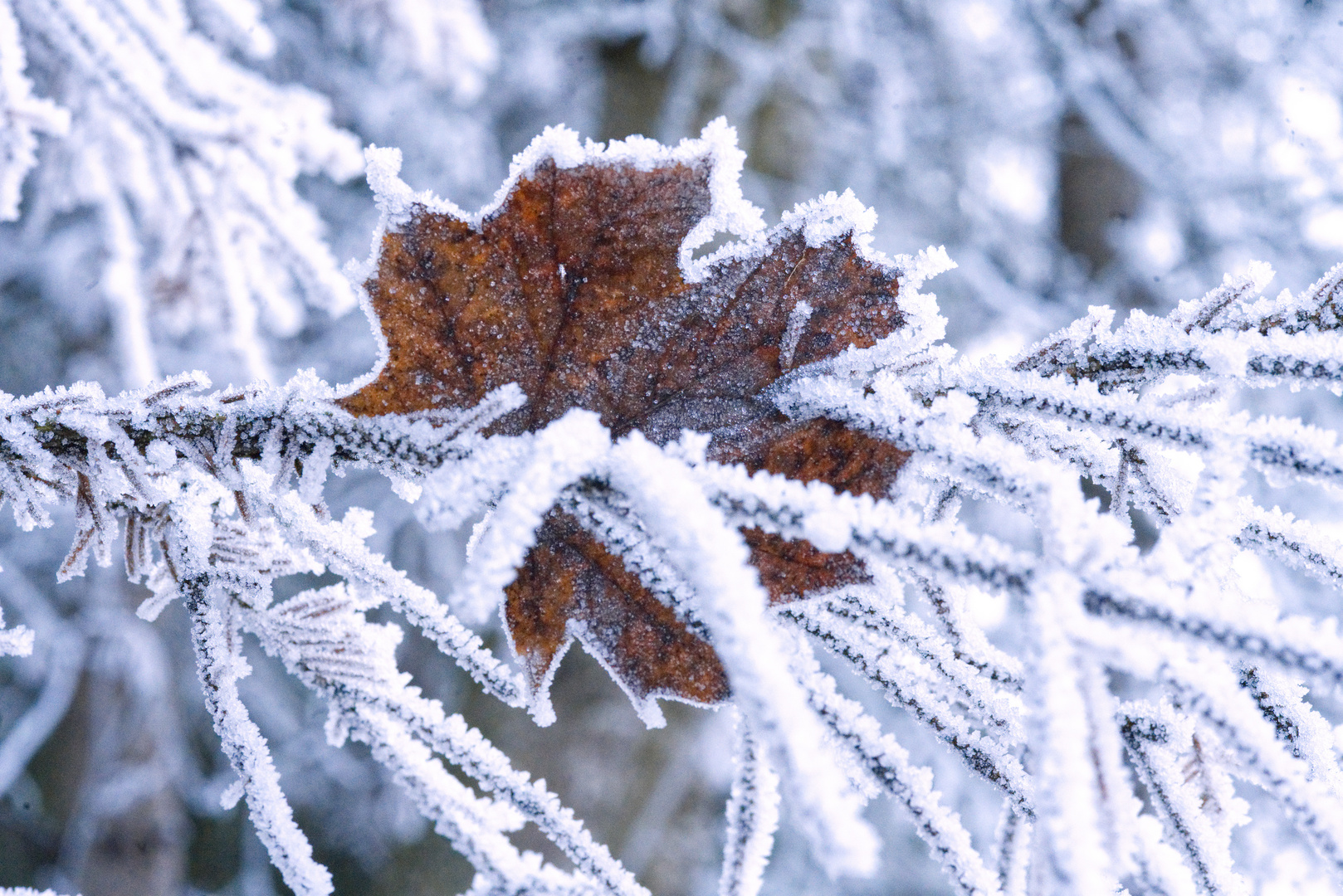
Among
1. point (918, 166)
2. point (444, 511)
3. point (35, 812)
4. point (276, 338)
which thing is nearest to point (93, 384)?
point (444, 511)

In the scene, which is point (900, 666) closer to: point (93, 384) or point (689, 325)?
point (689, 325)

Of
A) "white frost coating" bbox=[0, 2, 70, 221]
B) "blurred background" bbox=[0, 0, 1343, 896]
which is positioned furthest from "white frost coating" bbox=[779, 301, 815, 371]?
"blurred background" bbox=[0, 0, 1343, 896]

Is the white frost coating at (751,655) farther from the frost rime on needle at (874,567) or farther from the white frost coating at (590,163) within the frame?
the white frost coating at (590,163)

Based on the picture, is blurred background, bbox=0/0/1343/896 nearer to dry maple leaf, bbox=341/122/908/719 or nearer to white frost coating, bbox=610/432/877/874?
dry maple leaf, bbox=341/122/908/719

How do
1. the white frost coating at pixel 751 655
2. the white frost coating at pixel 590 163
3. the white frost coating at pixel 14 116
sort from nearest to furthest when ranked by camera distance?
the white frost coating at pixel 751 655 < the white frost coating at pixel 590 163 < the white frost coating at pixel 14 116

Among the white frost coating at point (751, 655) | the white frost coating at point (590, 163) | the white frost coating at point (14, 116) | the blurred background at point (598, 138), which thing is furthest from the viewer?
the blurred background at point (598, 138)

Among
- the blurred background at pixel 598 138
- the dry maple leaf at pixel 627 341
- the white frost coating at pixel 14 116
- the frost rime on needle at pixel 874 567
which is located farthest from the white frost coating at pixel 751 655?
the blurred background at pixel 598 138

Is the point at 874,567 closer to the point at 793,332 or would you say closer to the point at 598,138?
the point at 793,332
